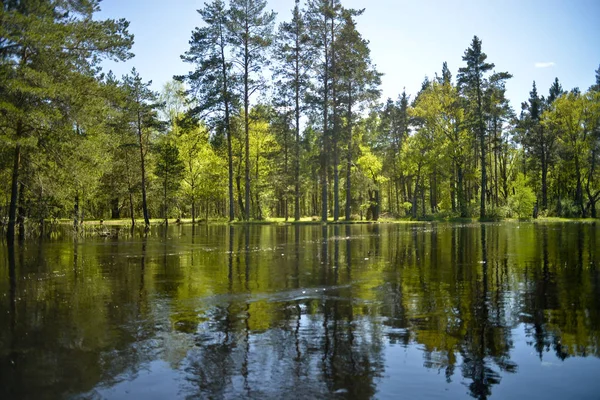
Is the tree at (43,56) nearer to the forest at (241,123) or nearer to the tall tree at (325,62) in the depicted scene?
the forest at (241,123)

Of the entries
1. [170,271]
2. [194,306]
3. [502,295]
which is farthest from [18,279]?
[502,295]

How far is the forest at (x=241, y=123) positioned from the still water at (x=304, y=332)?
40.6ft

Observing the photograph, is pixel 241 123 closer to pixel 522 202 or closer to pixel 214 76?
pixel 214 76

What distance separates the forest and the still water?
1236cm

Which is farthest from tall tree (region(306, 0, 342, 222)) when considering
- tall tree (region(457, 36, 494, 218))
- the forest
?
tall tree (region(457, 36, 494, 218))

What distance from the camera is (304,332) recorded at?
7.37 metres

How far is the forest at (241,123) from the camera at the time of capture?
2364cm

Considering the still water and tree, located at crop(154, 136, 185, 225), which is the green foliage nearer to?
tree, located at crop(154, 136, 185, 225)

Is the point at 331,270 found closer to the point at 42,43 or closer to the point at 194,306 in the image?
the point at 194,306

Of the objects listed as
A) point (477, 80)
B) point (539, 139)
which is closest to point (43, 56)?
point (477, 80)

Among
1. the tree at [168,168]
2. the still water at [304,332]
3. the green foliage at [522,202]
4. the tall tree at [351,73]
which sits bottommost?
the still water at [304,332]

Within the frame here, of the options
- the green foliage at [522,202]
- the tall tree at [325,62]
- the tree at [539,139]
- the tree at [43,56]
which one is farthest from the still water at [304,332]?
the tree at [539,139]

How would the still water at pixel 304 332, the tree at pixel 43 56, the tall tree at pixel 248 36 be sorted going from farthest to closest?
the tall tree at pixel 248 36 < the tree at pixel 43 56 < the still water at pixel 304 332

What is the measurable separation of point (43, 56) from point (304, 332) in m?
21.8
